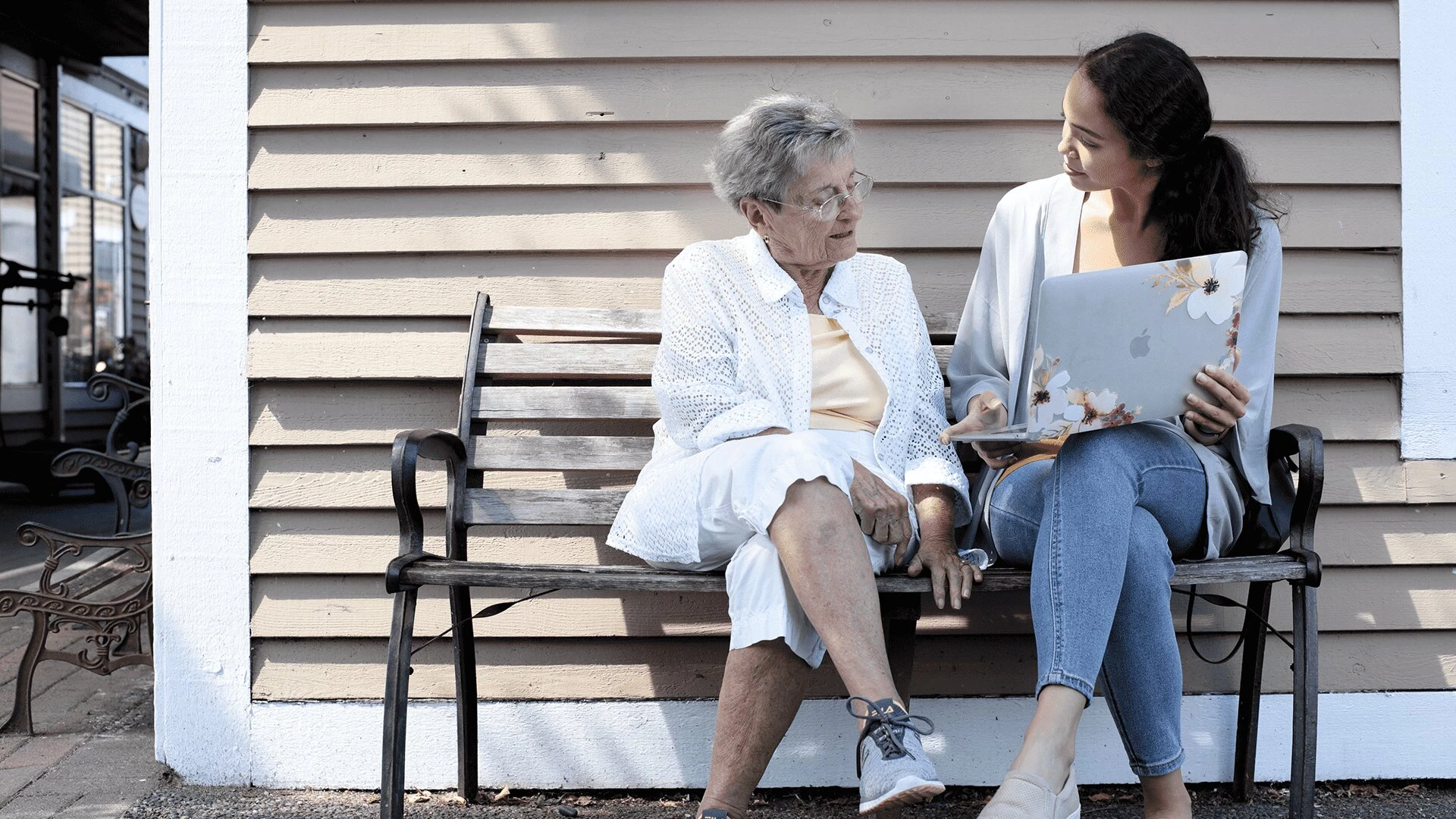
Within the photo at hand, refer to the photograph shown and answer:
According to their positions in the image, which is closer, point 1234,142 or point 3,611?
point 1234,142

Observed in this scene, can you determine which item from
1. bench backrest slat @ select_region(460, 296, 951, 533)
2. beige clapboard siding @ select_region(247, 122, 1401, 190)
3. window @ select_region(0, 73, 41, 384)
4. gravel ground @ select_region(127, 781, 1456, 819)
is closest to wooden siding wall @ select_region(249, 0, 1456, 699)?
beige clapboard siding @ select_region(247, 122, 1401, 190)

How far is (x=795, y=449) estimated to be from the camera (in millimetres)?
1791

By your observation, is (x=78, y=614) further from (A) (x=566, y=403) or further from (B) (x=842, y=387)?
(B) (x=842, y=387)

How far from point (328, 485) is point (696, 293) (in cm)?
95

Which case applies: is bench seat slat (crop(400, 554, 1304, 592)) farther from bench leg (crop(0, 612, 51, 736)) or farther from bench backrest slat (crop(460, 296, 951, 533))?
bench leg (crop(0, 612, 51, 736))

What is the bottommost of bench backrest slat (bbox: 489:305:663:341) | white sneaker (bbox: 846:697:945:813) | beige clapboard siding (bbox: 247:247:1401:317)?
white sneaker (bbox: 846:697:945:813)

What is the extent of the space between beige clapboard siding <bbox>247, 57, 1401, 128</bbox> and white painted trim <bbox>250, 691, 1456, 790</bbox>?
1.27 metres

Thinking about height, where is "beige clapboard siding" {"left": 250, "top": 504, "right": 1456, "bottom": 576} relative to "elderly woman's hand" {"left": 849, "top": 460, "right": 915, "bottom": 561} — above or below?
below

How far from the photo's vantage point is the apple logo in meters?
1.75

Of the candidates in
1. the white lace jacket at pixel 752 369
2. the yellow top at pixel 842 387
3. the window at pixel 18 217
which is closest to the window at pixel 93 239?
the window at pixel 18 217

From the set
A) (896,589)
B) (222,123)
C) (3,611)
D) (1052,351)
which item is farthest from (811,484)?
(3,611)

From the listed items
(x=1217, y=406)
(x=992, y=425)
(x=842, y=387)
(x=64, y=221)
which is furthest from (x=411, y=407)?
(x=64, y=221)

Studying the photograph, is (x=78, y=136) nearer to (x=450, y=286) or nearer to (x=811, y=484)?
(x=450, y=286)

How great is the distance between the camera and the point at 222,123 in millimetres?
2377
